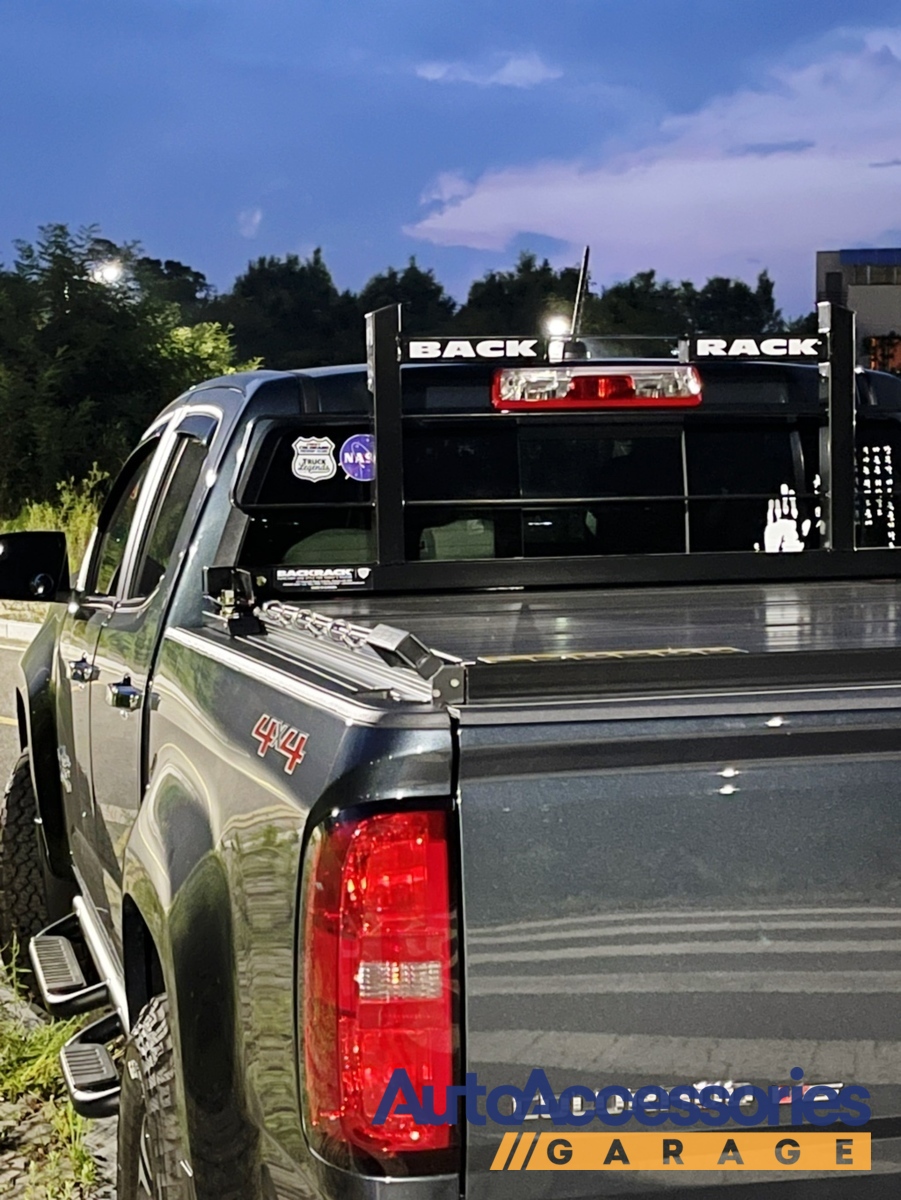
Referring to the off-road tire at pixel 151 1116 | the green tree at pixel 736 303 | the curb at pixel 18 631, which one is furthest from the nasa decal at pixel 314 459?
the green tree at pixel 736 303

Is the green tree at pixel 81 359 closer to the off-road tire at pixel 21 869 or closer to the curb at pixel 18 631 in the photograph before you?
the curb at pixel 18 631

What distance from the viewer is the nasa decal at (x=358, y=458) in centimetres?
421

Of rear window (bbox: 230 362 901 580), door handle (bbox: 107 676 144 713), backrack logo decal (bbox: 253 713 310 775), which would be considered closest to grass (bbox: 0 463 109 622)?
rear window (bbox: 230 362 901 580)

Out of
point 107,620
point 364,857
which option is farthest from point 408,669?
point 107,620

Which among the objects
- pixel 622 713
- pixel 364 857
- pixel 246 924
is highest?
pixel 622 713

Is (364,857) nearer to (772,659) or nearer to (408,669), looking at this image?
(408,669)

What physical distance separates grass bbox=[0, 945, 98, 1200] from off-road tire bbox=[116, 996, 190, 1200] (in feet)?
3.32

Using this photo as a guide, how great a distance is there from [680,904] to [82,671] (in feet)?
9.25

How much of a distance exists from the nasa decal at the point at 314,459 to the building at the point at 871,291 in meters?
39.2

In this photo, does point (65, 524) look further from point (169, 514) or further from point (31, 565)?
point (169, 514)

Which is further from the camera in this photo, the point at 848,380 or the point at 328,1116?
the point at 848,380

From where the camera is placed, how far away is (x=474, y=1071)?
76.6 inches

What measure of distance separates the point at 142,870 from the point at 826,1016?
4.67 ft

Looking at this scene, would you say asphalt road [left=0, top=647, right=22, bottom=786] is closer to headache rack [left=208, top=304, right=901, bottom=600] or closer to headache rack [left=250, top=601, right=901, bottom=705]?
headache rack [left=208, top=304, right=901, bottom=600]
